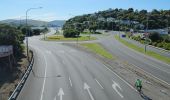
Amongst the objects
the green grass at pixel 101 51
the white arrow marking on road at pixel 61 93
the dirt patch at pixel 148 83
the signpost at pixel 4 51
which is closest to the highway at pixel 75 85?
the white arrow marking on road at pixel 61 93

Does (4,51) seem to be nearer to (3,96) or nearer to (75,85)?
(75,85)

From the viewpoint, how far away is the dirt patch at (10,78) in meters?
30.3

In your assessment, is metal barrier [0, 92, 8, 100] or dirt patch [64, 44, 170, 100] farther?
dirt patch [64, 44, 170, 100]

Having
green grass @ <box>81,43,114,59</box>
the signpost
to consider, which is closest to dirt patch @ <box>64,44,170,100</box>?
green grass @ <box>81,43,114,59</box>

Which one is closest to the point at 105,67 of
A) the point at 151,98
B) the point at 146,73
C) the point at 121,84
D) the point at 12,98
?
the point at 146,73

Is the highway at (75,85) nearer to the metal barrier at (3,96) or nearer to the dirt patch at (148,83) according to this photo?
the dirt patch at (148,83)

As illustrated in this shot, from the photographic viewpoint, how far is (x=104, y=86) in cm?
3366

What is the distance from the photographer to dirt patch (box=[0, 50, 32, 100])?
30281 mm

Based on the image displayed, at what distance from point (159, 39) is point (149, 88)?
64940 mm

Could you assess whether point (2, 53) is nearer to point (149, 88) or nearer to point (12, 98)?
point (12, 98)

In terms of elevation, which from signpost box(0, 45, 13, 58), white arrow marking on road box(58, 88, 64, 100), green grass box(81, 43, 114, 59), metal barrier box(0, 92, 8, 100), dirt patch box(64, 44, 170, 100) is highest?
signpost box(0, 45, 13, 58)

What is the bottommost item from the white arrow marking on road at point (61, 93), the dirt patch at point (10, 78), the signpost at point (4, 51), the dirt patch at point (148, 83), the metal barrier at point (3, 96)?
the dirt patch at point (148, 83)

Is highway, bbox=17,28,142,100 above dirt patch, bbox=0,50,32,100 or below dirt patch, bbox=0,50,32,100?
below

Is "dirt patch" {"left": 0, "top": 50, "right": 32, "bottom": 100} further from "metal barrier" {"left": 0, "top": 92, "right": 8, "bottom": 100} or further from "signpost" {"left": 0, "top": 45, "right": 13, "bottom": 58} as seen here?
"signpost" {"left": 0, "top": 45, "right": 13, "bottom": 58}
